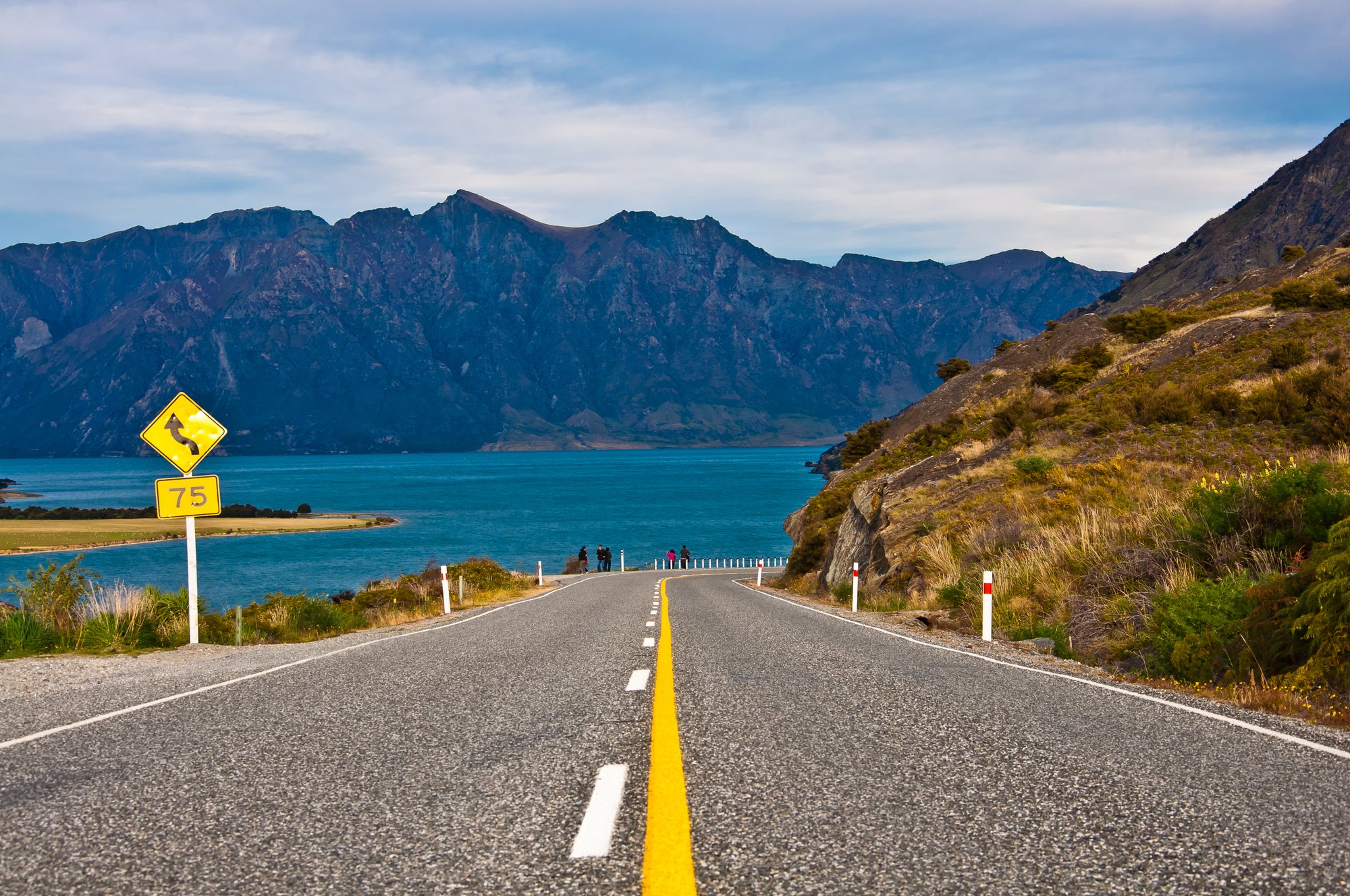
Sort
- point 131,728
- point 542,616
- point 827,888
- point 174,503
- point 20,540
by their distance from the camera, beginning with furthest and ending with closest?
1. point 20,540
2. point 542,616
3. point 174,503
4. point 131,728
5. point 827,888

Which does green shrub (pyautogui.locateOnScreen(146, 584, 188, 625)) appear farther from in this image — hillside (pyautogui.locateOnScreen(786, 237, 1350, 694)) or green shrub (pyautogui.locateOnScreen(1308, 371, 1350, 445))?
green shrub (pyautogui.locateOnScreen(1308, 371, 1350, 445))

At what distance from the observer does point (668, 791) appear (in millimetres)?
4617

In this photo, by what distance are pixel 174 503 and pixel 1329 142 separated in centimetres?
19829

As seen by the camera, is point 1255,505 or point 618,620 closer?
point 1255,505

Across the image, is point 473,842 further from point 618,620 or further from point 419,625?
point 419,625

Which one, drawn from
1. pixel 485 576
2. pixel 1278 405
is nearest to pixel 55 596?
pixel 485 576

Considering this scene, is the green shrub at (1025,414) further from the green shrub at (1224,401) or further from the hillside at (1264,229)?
the hillside at (1264,229)

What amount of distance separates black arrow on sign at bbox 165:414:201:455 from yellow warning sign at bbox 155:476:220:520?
54 cm

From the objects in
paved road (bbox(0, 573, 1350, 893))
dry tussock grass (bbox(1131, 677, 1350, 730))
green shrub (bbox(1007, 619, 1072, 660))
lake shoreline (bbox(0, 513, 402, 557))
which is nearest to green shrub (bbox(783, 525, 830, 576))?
green shrub (bbox(1007, 619, 1072, 660))

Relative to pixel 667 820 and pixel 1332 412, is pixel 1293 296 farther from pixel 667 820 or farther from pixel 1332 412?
pixel 667 820

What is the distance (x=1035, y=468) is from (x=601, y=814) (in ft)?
67.5

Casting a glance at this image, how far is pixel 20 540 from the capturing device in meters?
88.8

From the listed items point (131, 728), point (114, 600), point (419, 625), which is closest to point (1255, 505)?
point (131, 728)

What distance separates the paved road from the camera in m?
3.60
